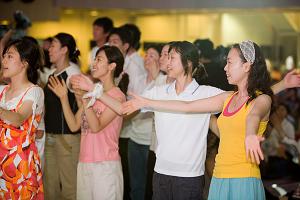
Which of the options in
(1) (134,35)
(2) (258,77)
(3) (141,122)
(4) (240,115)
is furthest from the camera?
(1) (134,35)

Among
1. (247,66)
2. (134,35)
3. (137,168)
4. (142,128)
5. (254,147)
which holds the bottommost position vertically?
(137,168)

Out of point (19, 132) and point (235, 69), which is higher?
point (235, 69)

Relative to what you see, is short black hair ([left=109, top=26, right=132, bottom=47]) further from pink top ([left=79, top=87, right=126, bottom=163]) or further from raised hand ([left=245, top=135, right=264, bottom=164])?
raised hand ([left=245, top=135, right=264, bottom=164])

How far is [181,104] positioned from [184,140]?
0.25 metres

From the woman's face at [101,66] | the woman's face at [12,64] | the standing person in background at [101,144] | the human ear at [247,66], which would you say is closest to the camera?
the human ear at [247,66]

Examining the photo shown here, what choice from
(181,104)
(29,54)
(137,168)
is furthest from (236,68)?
(137,168)

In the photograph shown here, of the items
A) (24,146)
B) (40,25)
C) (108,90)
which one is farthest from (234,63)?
(40,25)

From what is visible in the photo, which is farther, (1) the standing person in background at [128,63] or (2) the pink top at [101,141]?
(1) the standing person in background at [128,63]

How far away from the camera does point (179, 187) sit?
3164 mm

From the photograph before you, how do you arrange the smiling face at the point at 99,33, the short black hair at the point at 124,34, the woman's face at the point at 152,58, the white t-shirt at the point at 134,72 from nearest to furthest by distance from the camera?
1. the woman's face at the point at 152,58
2. the white t-shirt at the point at 134,72
3. the short black hair at the point at 124,34
4. the smiling face at the point at 99,33

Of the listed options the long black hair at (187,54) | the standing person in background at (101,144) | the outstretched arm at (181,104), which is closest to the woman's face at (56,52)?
the standing person in background at (101,144)

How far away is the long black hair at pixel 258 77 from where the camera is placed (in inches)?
114

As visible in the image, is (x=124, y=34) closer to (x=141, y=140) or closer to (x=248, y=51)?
(x=141, y=140)

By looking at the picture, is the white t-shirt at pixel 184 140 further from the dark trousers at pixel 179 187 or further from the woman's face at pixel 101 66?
the woman's face at pixel 101 66
